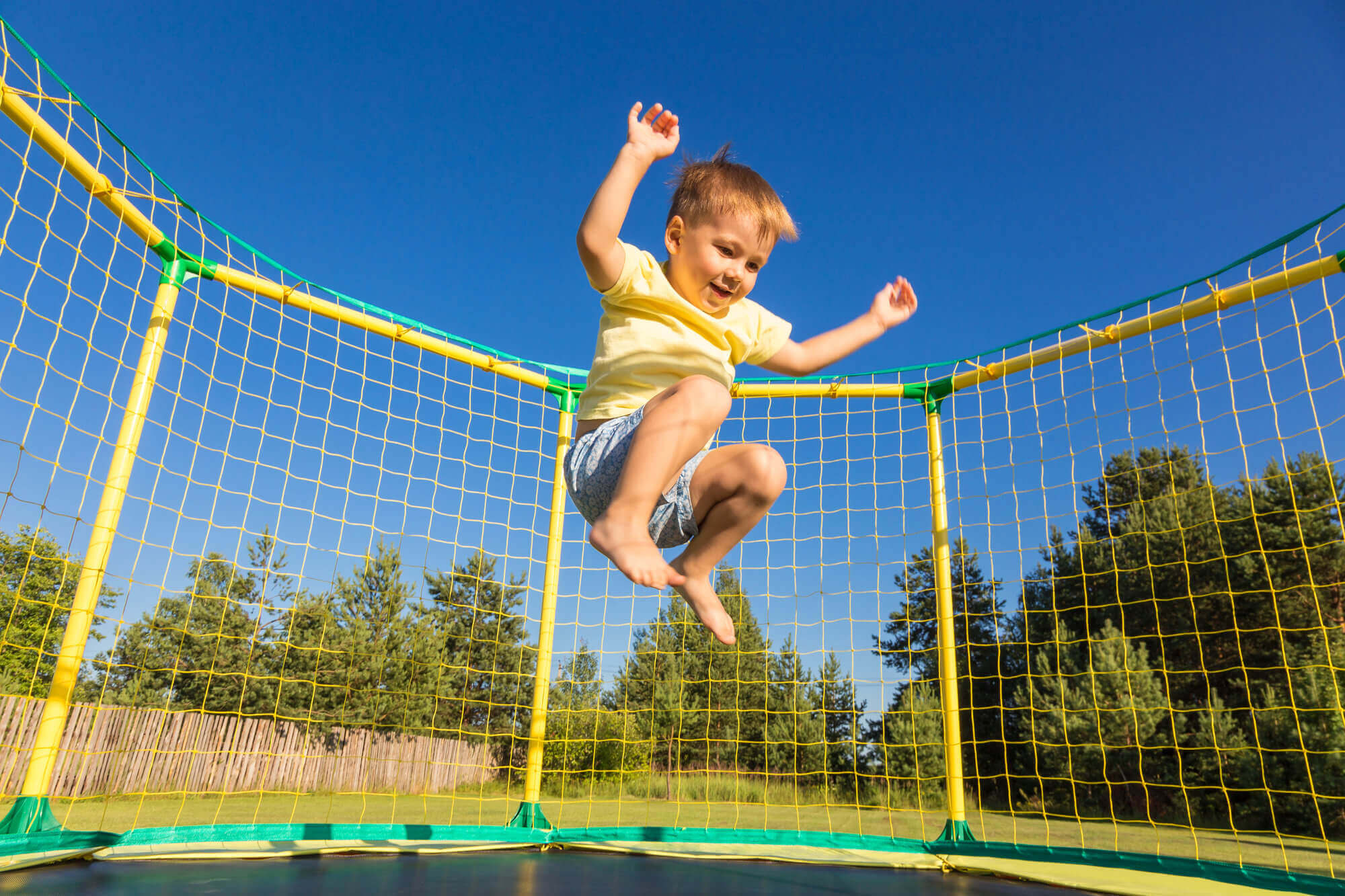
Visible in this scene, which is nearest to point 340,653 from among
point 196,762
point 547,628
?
point 196,762

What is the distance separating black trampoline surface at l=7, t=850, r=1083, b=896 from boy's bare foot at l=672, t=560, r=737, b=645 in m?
1.01

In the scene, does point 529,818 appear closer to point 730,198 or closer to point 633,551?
point 633,551

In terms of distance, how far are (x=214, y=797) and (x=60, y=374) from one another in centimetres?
560

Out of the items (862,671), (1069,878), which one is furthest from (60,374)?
(1069,878)

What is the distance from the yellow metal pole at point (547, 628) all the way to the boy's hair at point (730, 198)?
1.96m

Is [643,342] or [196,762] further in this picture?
[196,762]

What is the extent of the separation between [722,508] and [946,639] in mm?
2243

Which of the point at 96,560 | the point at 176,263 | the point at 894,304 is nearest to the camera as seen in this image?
the point at 894,304

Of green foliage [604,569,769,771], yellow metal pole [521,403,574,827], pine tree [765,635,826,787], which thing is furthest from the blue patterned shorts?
pine tree [765,635,826,787]

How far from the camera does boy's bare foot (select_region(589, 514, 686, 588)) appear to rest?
1317 mm

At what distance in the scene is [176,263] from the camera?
9.83ft

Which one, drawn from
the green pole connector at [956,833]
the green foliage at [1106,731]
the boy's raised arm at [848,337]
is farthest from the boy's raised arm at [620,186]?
the green foliage at [1106,731]

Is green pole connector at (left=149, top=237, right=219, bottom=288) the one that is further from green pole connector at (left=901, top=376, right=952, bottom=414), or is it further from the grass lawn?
green pole connector at (left=901, top=376, right=952, bottom=414)

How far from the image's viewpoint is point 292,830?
2.88 m
